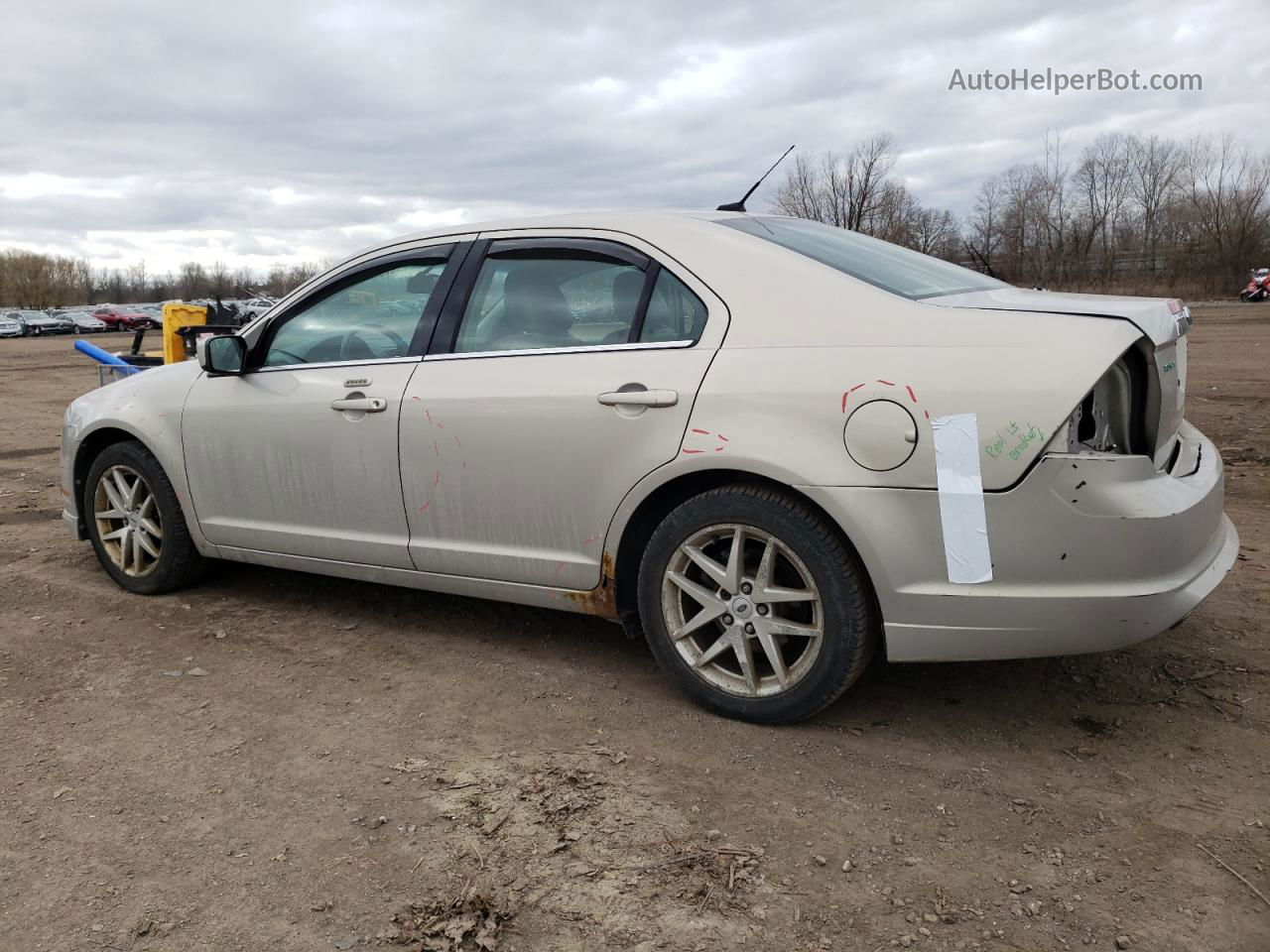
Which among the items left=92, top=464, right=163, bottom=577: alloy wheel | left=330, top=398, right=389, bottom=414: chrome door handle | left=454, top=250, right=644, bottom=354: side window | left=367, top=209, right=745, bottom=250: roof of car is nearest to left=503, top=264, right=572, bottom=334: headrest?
left=454, top=250, right=644, bottom=354: side window

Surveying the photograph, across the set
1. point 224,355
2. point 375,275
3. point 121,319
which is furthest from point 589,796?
point 121,319

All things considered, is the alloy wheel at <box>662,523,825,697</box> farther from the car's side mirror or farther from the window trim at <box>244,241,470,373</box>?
the car's side mirror

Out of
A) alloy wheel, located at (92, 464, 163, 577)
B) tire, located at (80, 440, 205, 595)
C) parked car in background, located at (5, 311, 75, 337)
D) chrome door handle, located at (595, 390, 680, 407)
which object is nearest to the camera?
chrome door handle, located at (595, 390, 680, 407)

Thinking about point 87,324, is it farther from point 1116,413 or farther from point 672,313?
point 1116,413

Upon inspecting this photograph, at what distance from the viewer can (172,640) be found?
4.33 m

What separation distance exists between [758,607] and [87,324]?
200 feet

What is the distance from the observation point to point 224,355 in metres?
4.39

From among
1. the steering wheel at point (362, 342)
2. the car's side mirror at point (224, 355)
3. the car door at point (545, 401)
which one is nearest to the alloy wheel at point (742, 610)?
the car door at point (545, 401)

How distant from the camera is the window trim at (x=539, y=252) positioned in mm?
3467

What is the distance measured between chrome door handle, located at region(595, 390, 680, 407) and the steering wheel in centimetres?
102

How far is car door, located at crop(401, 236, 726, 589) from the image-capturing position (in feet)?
11.0

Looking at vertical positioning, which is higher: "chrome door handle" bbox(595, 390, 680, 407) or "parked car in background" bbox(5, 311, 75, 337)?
"parked car in background" bbox(5, 311, 75, 337)

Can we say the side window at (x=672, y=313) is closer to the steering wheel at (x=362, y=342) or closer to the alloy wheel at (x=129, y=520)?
the steering wheel at (x=362, y=342)

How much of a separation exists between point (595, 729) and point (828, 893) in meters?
1.11
